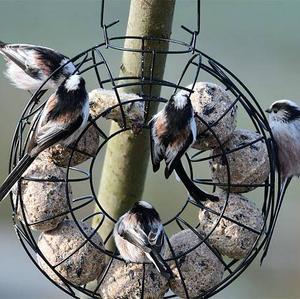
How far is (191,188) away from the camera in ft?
6.72

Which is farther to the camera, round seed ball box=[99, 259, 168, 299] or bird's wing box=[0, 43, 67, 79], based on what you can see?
bird's wing box=[0, 43, 67, 79]

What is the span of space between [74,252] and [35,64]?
0.60m

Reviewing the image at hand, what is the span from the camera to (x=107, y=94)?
6.63 ft

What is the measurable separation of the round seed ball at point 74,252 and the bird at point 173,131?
0.30m

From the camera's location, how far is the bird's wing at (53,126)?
1.91 metres

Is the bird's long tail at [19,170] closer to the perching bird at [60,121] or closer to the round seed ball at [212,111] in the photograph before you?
the perching bird at [60,121]

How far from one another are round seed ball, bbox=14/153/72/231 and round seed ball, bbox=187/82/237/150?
42 cm

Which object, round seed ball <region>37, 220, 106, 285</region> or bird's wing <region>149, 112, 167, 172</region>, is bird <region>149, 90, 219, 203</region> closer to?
bird's wing <region>149, 112, 167, 172</region>

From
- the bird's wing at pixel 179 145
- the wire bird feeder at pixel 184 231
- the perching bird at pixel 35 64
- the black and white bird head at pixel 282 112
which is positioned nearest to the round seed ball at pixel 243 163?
the wire bird feeder at pixel 184 231

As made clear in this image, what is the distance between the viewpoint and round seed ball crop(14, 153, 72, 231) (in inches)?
77.4

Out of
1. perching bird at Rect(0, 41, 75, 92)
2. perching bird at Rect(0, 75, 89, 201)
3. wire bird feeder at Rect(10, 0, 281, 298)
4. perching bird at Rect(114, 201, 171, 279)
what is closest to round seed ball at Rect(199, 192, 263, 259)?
wire bird feeder at Rect(10, 0, 281, 298)

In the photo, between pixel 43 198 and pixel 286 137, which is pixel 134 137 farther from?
pixel 286 137

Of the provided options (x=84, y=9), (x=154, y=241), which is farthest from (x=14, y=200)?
(x=84, y=9)

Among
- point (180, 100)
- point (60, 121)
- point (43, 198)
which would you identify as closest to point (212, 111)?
point (180, 100)
